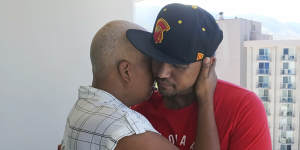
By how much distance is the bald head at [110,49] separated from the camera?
Answer: 37.3 inches

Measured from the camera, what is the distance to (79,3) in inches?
108

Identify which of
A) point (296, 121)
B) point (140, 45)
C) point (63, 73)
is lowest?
point (296, 121)

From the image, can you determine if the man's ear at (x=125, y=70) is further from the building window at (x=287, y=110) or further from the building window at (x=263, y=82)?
the building window at (x=287, y=110)

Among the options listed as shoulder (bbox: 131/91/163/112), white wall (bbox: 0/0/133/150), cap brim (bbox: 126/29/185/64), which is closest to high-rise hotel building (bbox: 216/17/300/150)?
white wall (bbox: 0/0/133/150)

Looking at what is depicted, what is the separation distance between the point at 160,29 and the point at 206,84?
24cm

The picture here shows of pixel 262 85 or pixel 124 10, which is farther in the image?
pixel 124 10

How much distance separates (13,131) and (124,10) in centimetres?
153

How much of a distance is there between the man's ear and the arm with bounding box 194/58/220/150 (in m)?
0.23

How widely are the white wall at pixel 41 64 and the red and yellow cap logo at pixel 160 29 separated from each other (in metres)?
1.71

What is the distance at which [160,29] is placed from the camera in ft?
3.05

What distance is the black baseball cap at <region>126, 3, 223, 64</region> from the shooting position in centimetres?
89

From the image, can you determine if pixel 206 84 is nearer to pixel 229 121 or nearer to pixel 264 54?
pixel 229 121

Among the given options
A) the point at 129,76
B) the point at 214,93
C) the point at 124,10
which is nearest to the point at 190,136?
the point at 214,93

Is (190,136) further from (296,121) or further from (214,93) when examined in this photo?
(296,121)
